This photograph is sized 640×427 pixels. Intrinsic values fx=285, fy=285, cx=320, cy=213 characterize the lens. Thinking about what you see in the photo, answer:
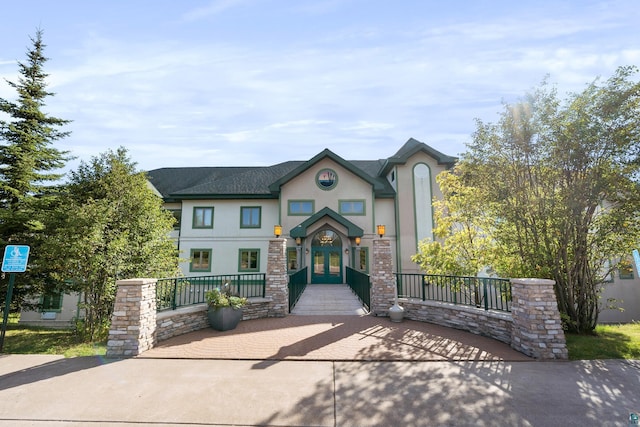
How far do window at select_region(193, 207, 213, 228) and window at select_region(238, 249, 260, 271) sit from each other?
118 inches

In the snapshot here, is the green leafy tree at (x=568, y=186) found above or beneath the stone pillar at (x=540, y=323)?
above

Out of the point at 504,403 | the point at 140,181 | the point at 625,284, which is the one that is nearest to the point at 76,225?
the point at 140,181

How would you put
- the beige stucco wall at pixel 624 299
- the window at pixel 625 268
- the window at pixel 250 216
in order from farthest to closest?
the window at pixel 250 216, the beige stucco wall at pixel 624 299, the window at pixel 625 268

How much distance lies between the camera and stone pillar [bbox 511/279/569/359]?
6.34 metres

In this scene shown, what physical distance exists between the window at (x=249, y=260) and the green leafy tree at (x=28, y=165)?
943 cm

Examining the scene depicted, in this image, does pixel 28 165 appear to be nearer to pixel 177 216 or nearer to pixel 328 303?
pixel 177 216

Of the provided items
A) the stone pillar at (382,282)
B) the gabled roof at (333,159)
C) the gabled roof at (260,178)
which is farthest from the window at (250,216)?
the stone pillar at (382,282)

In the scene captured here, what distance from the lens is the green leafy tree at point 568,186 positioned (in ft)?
25.2

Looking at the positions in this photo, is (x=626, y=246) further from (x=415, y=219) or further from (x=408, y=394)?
(x=415, y=219)

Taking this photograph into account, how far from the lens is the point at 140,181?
10.7m

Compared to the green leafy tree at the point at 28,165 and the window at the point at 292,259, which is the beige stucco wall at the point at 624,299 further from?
the green leafy tree at the point at 28,165

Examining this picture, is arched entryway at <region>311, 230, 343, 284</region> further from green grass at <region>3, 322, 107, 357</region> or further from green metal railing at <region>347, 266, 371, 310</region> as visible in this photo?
green grass at <region>3, 322, 107, 357</region>

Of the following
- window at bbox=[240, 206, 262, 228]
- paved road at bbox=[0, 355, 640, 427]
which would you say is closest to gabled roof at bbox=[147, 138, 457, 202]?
window at bbox=[240, 206, 262, 228]

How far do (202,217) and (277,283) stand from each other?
1087 cm
